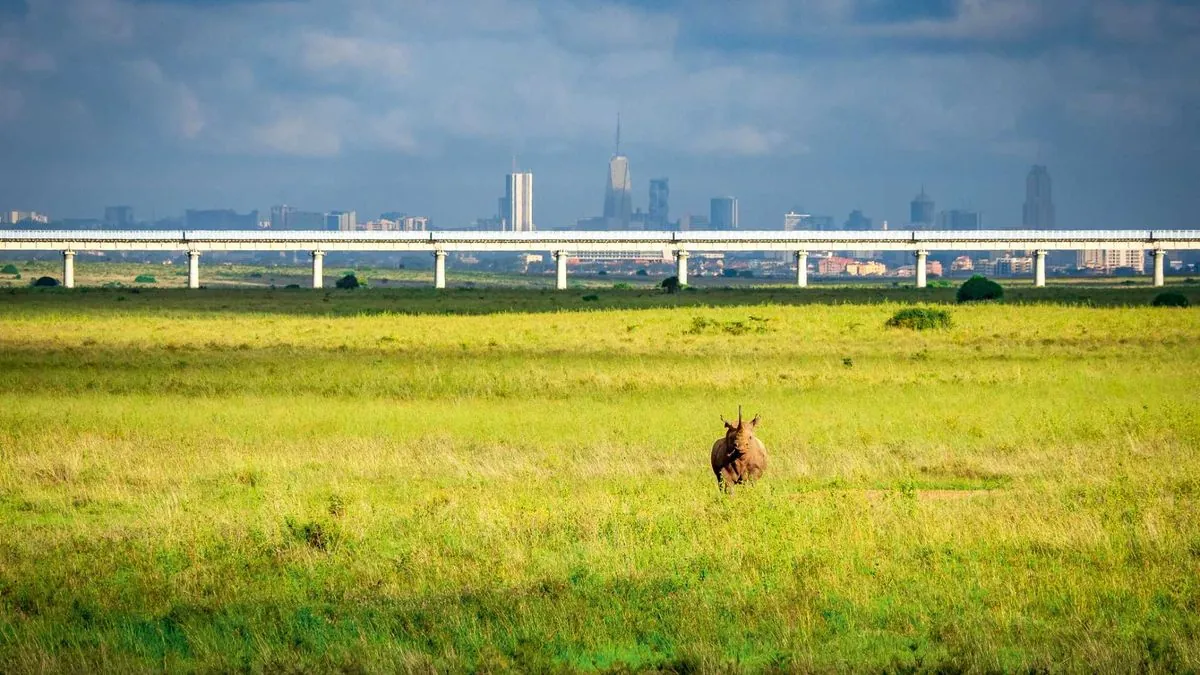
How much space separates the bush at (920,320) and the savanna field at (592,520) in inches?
663

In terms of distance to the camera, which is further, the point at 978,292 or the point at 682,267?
the point at 682,267

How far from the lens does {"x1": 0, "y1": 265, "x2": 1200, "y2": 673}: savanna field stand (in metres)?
12.3

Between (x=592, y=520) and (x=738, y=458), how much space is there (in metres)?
2.35

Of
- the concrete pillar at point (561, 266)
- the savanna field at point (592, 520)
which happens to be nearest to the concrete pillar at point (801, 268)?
the concrete pillar at point (561, 266)

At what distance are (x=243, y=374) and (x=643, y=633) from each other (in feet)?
90.1

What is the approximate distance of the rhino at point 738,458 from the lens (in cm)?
1778

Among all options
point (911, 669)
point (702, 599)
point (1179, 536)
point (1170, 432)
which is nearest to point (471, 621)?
point (702, 599)

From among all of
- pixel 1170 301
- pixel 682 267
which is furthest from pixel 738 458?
pixel 682 267

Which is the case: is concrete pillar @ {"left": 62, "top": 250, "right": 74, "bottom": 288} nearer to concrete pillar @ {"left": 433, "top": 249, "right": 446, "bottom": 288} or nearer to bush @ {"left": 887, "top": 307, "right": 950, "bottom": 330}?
concrete pillar @ {"left": 433, "top": 249, "right": 446, "bottom": 288}

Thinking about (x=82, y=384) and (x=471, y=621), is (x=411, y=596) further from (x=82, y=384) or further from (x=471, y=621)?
(x=82, y=384)

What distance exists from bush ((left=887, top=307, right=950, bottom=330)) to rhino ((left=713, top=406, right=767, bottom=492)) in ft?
127

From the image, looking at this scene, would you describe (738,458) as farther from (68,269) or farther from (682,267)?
(682,267)

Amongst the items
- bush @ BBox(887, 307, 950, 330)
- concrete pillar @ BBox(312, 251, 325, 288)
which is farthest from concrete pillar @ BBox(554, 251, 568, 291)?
bush @ BBox(887, 307, 950, 330)

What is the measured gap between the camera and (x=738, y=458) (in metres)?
18.0
